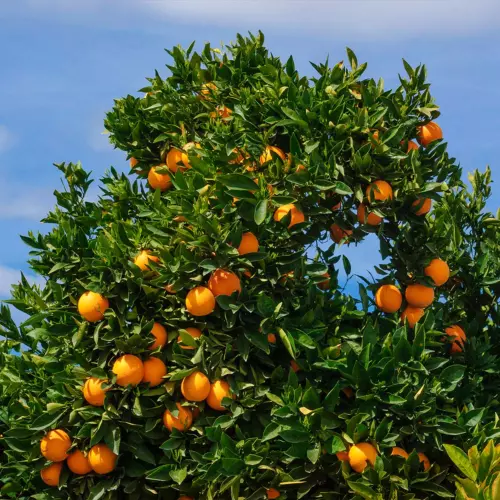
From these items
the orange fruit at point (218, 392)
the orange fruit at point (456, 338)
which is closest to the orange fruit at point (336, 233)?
the orange fruit at point (456, 338)

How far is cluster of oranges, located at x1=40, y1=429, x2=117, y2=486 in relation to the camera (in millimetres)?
4734

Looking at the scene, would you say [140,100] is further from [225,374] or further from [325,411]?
[325,411]

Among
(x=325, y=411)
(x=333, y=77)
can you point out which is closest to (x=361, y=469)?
(x=325, y=411)

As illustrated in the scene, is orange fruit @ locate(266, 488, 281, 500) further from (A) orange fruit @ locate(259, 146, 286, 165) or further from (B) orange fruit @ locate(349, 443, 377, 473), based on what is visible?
(A) orange fruit @ locate(259, 146, 286, 165)

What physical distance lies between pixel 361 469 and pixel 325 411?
364 millimetres

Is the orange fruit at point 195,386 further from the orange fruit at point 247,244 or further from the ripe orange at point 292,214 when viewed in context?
the ripe orange at point 292,214

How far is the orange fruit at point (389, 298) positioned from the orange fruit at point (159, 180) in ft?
5.51

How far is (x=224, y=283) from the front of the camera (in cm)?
455

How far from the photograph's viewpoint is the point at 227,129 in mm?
5156

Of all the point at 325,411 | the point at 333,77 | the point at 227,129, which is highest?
the point at 333,77

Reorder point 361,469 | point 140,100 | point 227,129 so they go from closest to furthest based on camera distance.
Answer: point 361,469 < point 227,129 < point 140,100

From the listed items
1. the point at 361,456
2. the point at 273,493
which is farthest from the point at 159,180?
the point at 361,456

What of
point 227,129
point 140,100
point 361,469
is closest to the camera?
point 361,469

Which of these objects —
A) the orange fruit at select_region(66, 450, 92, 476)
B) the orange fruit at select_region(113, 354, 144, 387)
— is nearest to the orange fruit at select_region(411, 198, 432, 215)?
the orange fruit at select_region(113, 354, 144, 387)
